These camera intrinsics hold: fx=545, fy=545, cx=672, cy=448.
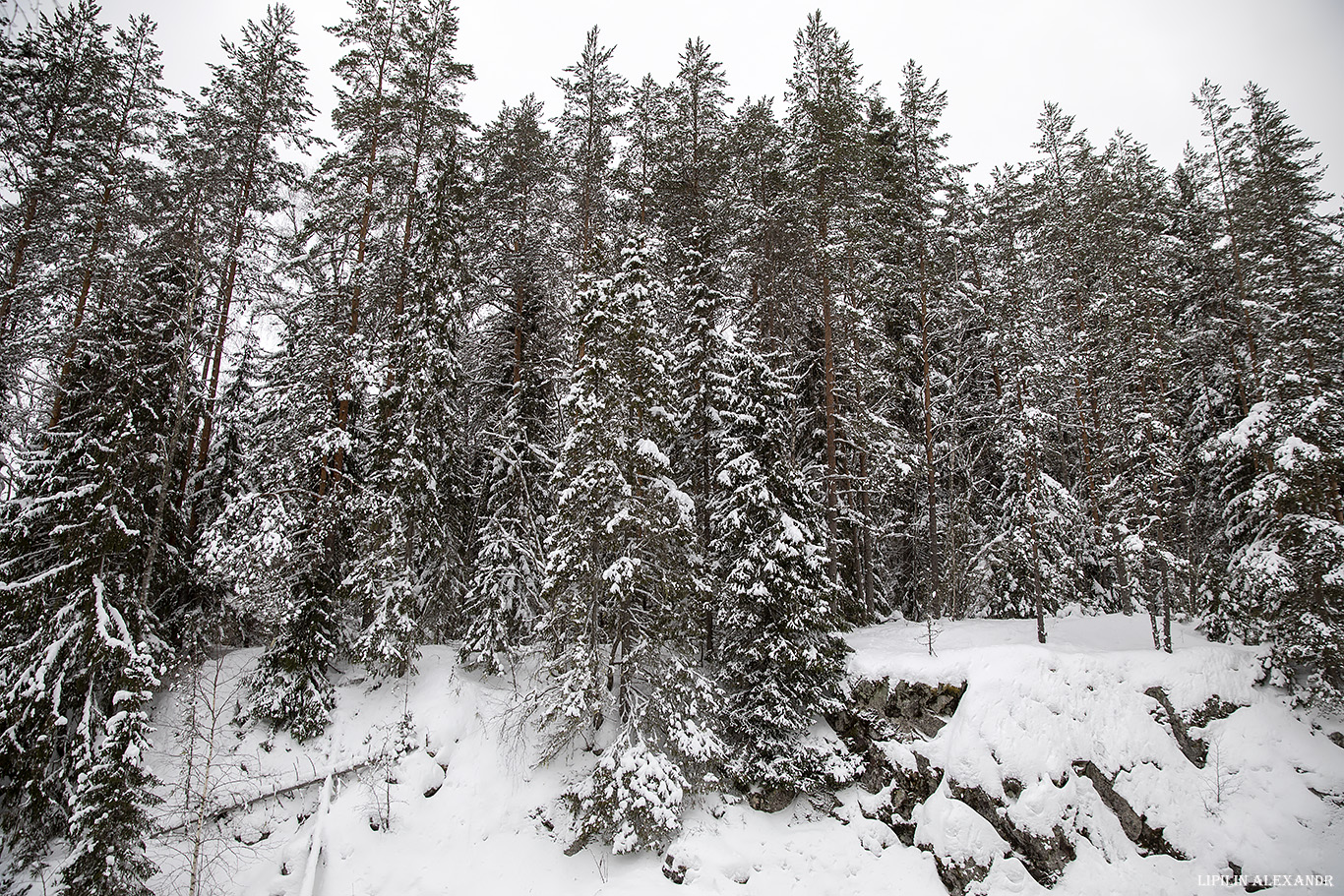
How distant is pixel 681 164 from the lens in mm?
15992

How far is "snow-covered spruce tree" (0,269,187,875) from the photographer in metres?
9.23

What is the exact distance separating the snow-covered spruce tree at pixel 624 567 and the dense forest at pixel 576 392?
0.31ft

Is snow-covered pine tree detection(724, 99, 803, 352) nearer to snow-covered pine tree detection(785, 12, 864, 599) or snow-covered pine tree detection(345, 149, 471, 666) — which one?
snow-covered pine tree detection(785, 12, 864, 599)

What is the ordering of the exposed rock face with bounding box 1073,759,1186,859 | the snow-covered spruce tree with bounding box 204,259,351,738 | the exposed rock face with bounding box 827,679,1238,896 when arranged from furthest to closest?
the snow-covered spruce tree with bounding box 204,259,351,738 < the exposed rock face with bounding box 827,679,1238,896 < the exposed rock face with bounding box 1073,759,1186,859

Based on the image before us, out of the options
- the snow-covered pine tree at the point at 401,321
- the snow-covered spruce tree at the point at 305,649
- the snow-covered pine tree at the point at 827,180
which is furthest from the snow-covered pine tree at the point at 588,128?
the snow-covered spruce tree at the point at 305,649

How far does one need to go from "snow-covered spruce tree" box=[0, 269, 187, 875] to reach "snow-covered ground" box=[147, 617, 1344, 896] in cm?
216

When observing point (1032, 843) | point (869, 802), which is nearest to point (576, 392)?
point (869, 802)

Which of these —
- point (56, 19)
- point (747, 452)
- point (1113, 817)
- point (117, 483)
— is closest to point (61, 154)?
point (56, 19)

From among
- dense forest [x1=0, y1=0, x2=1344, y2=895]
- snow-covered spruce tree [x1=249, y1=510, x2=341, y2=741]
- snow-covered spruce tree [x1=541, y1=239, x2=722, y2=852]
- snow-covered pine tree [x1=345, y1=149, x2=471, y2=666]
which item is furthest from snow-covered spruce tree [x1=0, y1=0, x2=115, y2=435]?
snow-covered spruce tree [x1=541, y1=239, x2=722, y2=852]

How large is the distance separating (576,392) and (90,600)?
9778 mm

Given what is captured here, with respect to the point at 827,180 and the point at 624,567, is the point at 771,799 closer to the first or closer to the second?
the point at 624,567

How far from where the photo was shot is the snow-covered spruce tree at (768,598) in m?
12.4

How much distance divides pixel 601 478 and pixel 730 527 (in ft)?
11.8

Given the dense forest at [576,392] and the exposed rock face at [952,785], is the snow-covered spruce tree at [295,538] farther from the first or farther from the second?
the exposed rock face at [952,785]
